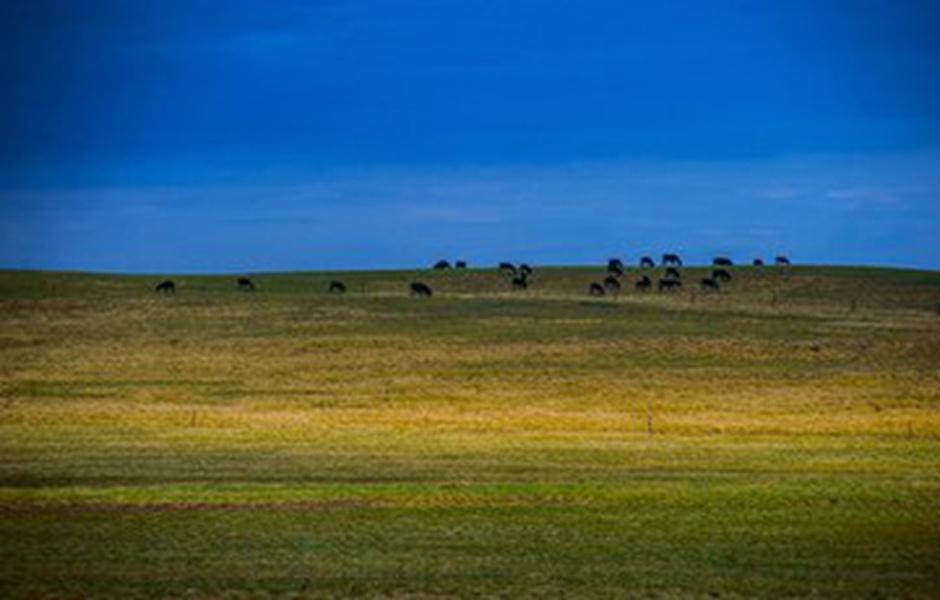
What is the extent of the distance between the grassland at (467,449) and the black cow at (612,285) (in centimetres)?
1476

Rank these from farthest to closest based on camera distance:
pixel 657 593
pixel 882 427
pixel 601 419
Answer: pixel 601 419 < pixel 882 427 < pixel 657 593

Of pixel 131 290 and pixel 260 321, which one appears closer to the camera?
pixel 260 321

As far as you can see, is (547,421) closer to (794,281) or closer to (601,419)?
(601,419)

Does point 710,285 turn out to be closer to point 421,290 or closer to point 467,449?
point 421,290

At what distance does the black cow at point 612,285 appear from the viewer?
11485cm

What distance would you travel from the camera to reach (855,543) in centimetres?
2141

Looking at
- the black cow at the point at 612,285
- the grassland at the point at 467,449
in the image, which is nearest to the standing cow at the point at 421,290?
the grassland at the point at 467,449

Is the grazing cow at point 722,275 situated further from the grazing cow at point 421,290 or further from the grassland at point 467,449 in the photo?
the grazing cow at point 421,290

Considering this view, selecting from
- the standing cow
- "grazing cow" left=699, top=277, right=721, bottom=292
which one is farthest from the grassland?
"grazing cow" left=699, top=277, right=721, bottom=292

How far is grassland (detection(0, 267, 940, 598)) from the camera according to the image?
1931 centimetres

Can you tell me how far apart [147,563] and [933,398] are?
44411 mm

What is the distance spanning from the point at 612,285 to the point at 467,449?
81904mm

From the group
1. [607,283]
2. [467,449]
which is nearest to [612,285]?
[607,283]

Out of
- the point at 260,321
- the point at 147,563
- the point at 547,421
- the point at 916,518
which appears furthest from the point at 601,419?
the point at 260,321
